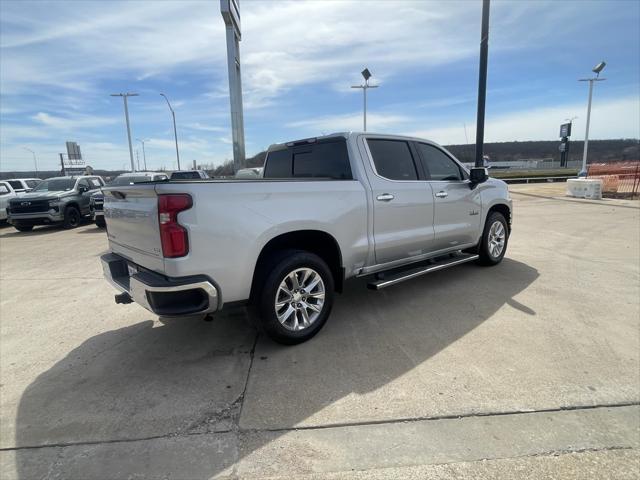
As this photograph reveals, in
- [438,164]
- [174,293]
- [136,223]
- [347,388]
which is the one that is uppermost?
[438,164]

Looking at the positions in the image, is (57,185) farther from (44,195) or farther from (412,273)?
(412,273)

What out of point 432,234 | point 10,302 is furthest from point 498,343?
point 10,302

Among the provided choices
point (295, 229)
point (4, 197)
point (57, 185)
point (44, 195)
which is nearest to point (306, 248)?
point (295, 229)

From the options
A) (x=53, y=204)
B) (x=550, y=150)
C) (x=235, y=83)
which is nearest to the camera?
(x=53, y=204)

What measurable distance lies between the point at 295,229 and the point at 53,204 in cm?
1224

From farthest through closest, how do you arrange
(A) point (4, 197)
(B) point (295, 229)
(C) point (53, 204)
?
(A) point (4, 197), (C) point (53, 204), (B) point (295, 229)

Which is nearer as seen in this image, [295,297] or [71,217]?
[295,297]

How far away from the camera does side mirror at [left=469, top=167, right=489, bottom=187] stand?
17.2 ft

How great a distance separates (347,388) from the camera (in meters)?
2.92

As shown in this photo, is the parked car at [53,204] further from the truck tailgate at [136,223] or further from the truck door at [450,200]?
the truck door at [450,200]

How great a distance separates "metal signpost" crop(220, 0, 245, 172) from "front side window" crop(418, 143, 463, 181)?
11.8 m

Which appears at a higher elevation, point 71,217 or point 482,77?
point 482,77

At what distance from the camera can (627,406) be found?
2666 mm

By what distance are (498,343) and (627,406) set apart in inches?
40.3
